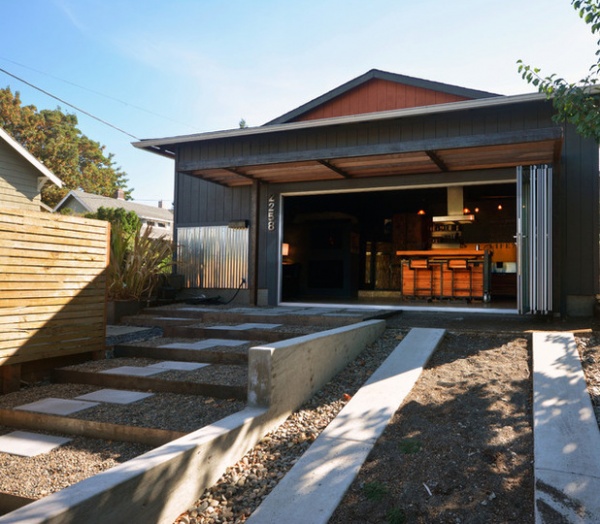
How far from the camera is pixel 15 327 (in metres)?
3.84

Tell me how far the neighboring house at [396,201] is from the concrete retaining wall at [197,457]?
138 inches

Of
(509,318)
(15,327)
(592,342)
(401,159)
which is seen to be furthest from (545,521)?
(401,159)

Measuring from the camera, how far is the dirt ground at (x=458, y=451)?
2.23 meters

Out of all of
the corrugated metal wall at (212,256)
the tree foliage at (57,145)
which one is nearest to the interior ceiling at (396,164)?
the corrugated metal wall at (212,256)

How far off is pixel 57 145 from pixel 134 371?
27.6 metres

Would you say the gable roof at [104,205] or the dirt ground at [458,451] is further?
the gable roof at [104,205]

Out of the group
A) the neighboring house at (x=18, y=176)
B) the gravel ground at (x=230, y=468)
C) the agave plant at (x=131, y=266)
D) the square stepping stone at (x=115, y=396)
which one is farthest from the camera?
the neighboring house at (x=18, y=176)

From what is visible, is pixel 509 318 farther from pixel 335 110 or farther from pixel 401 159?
pixel 335 110

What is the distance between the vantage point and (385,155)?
6.61 metres

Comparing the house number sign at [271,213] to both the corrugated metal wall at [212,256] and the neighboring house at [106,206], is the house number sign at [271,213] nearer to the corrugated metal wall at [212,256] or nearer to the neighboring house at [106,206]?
the corrugated metal wall at [212,256]

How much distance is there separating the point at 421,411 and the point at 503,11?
6.67m

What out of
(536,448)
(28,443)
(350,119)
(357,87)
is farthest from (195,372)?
(357,87)

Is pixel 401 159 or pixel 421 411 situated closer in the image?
pixel 421 411

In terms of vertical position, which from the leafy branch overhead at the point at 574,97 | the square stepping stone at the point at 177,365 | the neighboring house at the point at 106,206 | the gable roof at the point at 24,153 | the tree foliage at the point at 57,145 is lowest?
the square stepping stone at the point at 177,365
